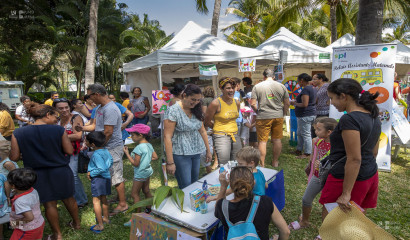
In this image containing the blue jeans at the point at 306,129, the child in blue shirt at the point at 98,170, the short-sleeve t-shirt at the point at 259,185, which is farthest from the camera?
the blue jeans at the point at 306,129

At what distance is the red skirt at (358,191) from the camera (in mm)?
1929

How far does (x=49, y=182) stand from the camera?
2551 mm

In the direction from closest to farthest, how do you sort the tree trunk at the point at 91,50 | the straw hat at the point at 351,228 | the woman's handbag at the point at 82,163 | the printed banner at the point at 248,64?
the straw hat at the point at 351,228
the woman's handbag at the point at 82,163
the printed banner at the point at 248,64
the tree trunk at the point at 91,50

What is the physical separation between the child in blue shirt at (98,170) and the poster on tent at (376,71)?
12.5 ft

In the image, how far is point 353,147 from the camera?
5.52 ft

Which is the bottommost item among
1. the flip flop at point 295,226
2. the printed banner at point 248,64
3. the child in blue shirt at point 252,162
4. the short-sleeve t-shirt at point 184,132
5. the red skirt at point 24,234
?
the flip flop at point 295,226

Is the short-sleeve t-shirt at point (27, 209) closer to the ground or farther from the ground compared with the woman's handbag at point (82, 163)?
closer to the ground

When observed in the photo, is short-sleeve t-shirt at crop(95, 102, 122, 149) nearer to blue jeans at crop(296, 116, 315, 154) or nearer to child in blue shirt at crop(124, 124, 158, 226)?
child in blue shirt at crop(124, 124, 158, 226)

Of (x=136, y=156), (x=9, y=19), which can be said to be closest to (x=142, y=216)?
(x=136, y=156)

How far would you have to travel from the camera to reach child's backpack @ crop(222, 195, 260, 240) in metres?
1.70

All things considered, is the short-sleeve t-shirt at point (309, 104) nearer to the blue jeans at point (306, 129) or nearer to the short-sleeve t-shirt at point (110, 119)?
the blue jeans at point (306, 129)

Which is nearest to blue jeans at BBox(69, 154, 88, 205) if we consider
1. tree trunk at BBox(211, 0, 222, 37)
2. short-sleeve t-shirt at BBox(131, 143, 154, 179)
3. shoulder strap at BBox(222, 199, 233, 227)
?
short-sleeve t-shirt at BBox(131, 143, 154, 179)

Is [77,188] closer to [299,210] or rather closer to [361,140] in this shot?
[299,210]

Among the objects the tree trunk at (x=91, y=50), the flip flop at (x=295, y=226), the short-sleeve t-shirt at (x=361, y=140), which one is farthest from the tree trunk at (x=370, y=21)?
the tree trunk at (x=91, y=50)
